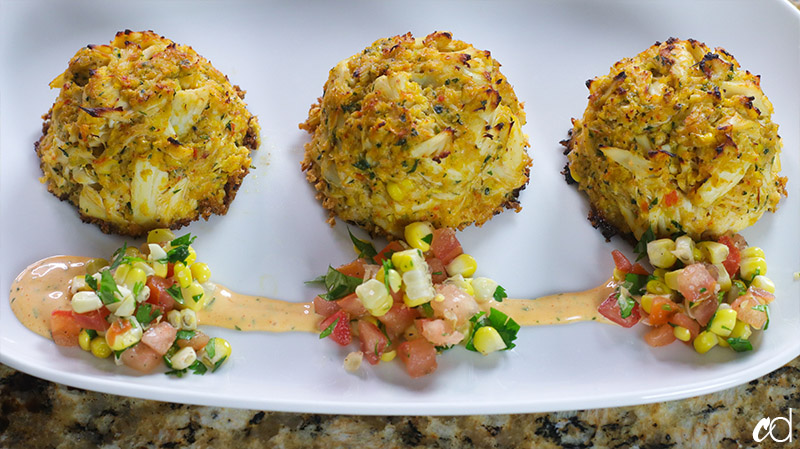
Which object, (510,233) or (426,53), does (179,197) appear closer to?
(426,53)

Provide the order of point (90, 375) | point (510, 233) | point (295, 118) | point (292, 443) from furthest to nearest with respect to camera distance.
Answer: point (295, 118), point (510, 233), point (292, 443), point (90, 375)

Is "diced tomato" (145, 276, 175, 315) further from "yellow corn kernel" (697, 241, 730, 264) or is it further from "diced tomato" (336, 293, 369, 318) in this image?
"yellow corn kernel" (697, 241, 730, 264)

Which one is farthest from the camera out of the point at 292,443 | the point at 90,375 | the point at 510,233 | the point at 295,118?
the point at 295,118

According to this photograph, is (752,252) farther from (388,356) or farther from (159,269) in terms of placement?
(159,269)

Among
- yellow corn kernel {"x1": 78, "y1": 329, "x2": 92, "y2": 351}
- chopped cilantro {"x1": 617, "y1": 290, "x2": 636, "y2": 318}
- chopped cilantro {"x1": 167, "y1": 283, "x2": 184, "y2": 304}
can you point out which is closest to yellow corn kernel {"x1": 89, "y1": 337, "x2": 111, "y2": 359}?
yellow corn kernel {"x1": 78, "y1": 329, "x2": 92, "y2": 351}

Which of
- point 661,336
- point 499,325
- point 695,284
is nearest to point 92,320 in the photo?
point 499,325

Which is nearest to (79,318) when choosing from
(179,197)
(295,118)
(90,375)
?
(90,375)

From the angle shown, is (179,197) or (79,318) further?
(179,197)
